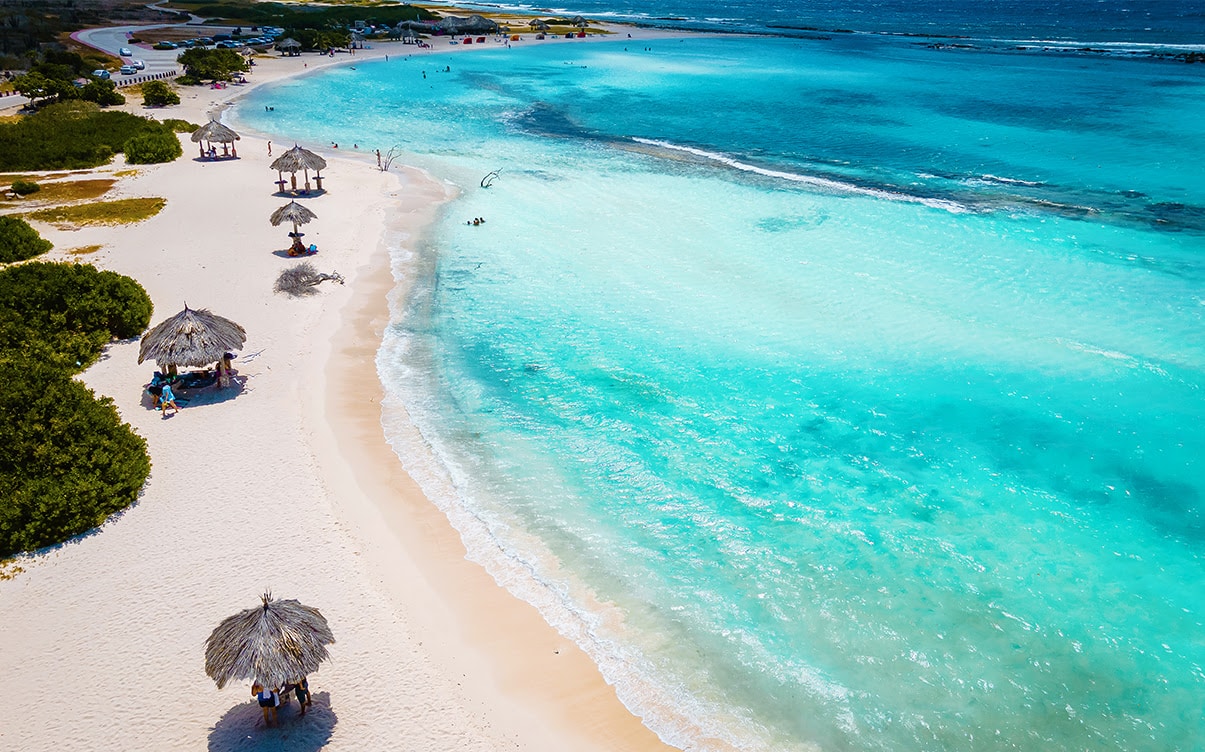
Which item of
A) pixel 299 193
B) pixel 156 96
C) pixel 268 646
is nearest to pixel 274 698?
pixel 268 646

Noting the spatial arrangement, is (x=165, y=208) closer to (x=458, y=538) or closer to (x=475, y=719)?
(x=458, y=538)

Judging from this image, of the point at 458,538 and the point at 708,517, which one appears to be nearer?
the point at 458,538

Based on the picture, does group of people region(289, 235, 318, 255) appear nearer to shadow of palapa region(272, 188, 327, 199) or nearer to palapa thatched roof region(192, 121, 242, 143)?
shadow of palapa region(272, 188, 327, 199)

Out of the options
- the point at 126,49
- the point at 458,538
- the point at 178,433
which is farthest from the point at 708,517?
the point at 126,49

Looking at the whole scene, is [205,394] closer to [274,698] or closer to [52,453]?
[52,453]

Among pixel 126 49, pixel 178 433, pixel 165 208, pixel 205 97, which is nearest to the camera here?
pixel 178 433

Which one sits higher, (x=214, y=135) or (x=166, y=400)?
(x=214, y=135)

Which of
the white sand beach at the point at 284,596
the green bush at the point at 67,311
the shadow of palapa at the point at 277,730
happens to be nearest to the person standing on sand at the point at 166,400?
the white sand beach at the point at 284,596
